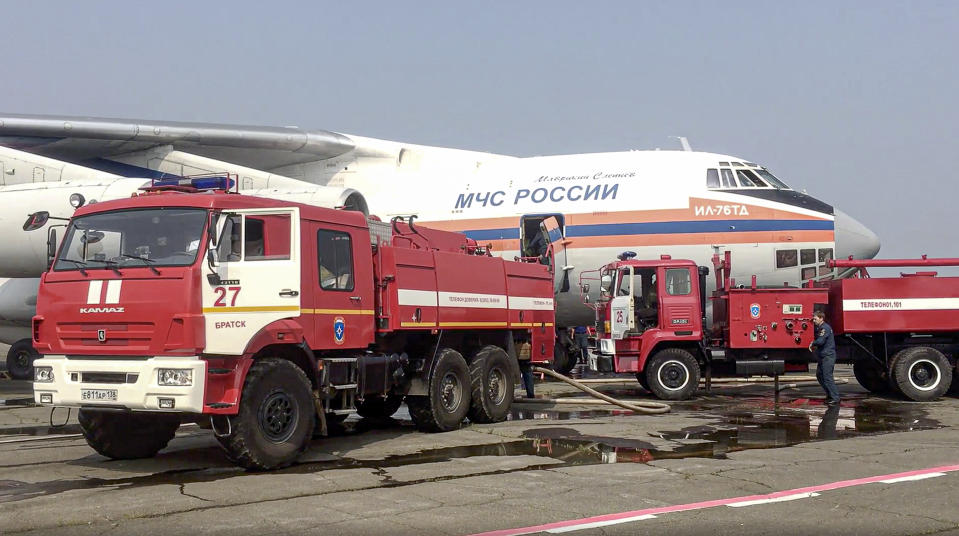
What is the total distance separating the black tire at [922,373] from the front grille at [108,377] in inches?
471

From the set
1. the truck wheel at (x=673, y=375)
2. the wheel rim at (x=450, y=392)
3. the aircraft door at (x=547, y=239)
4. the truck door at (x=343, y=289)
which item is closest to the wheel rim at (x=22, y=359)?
the aircraft door at (x=547, y=239)

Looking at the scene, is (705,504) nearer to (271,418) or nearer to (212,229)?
(271,418)

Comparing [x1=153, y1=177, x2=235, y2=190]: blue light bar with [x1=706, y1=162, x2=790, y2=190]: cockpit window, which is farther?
[x1=706, y1=162, x2=790, y2=190]: cockpit window

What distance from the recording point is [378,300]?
10.5 metres

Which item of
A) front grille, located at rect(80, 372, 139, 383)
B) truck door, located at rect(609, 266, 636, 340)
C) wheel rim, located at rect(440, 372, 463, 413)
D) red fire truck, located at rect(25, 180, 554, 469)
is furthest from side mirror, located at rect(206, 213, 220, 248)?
truck door, located at rect(609, 266, 636, 340)

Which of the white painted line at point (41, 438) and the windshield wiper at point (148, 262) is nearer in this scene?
the windshield wiper at point (148, 262)

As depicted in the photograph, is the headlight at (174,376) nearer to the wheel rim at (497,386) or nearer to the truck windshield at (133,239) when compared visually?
the truck windshield at (133,239)

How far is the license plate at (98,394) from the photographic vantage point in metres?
8.09

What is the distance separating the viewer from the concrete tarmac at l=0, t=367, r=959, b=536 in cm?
635

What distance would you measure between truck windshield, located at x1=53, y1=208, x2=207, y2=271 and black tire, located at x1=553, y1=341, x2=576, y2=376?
38.2 ft

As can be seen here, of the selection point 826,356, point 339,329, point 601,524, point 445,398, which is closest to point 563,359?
point 826,356

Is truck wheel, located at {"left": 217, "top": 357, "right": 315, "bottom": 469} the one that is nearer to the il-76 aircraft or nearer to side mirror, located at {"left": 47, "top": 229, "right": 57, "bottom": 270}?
side mirror, located at {"left": 47, "top": 229, "right": 57, "bottom": 270}

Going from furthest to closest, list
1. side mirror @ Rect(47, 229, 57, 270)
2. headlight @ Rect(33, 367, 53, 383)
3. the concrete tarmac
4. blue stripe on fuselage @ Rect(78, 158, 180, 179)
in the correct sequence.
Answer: blue stripe on fuselage @ Rect(78, 158, 180, 179) → side mirror @ Rect(47, 229, 57, 270) → headlight @ Rect(33, 367, 53, 383) → the concrete tarmac

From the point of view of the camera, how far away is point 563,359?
19.5 metres
